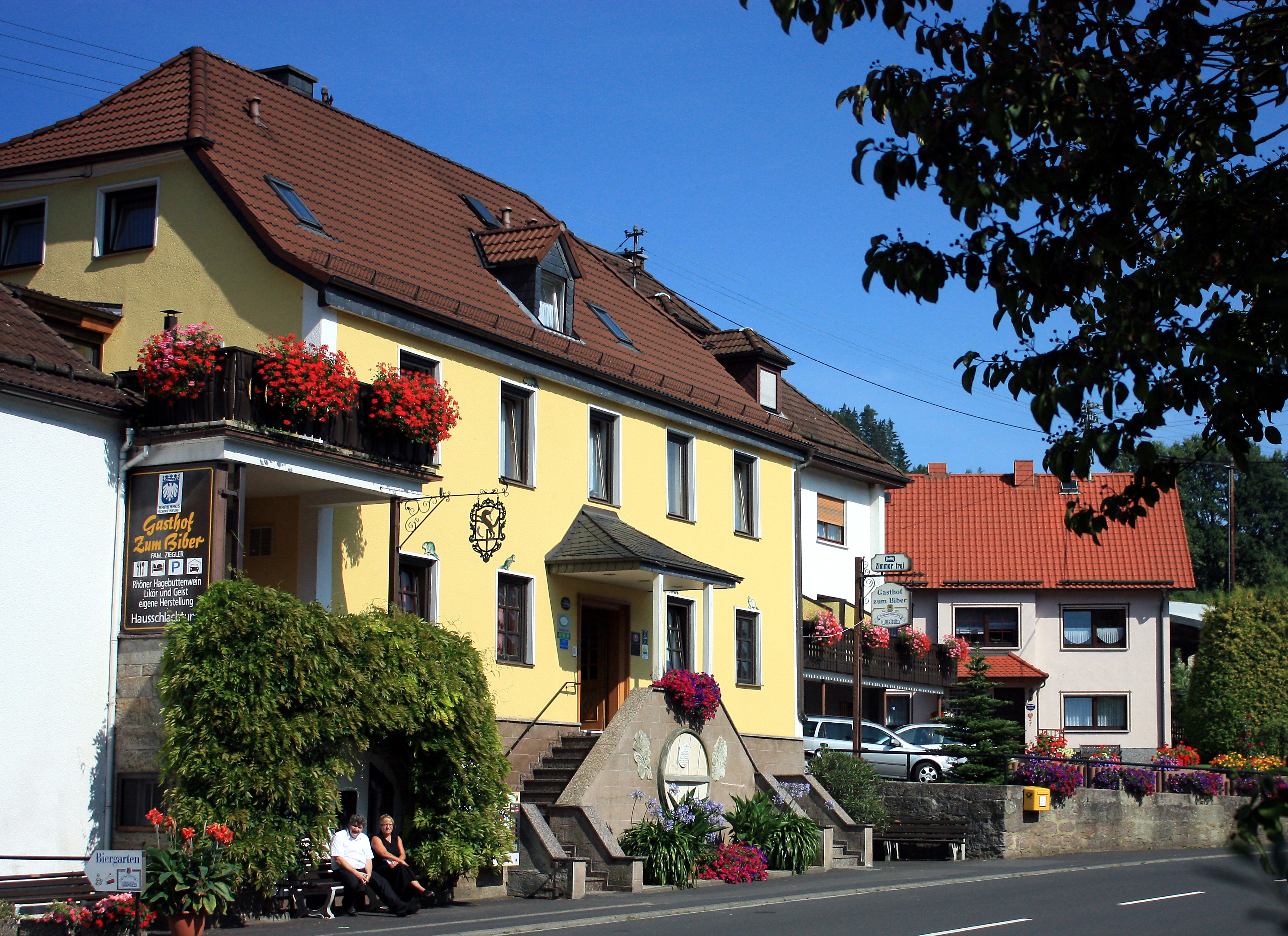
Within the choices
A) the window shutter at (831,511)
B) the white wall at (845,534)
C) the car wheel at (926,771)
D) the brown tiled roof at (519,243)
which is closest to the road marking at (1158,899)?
the car wheel at (926,771)

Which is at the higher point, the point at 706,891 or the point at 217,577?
the point at 217,577

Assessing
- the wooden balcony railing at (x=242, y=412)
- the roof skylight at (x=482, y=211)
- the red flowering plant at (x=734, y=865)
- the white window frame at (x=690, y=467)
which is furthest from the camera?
the white window frame at (x=690, y=467)

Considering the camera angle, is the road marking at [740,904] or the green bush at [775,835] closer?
the road marking at [740,904]

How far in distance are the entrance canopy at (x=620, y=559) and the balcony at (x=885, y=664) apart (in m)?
11.3

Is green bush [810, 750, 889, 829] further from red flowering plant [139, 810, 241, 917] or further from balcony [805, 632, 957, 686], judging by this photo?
red flowering plant [139, 810, 241, 917]

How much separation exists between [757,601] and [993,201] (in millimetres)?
21650

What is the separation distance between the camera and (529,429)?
22875mm

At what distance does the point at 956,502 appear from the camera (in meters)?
52.3

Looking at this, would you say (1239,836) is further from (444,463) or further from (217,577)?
(444,463)

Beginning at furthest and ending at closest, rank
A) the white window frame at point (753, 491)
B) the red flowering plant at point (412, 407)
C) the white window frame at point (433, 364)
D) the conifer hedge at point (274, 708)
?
the white window frame at point (753, 491) < the white window frame at point (433, 364) < the red flowering plant at point (412, 407) < the conifer hedge at point (274, 708)

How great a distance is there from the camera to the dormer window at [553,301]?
2422 cm

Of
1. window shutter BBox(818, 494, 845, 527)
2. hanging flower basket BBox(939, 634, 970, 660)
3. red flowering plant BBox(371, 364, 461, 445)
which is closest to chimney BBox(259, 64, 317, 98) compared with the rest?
red flowering plant BBox(371, 364, 461, 445)

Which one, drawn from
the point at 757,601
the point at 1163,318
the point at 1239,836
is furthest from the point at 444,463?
the point at 1239,836

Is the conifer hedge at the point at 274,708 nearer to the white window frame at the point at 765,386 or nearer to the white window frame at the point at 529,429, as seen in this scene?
the white window frame at the point at 529,429
